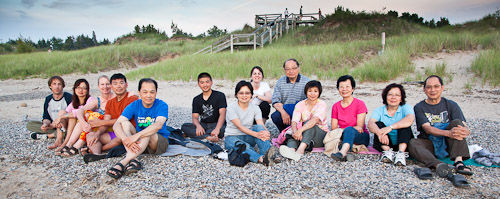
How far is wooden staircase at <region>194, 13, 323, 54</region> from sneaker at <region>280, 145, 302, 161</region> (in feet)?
54.5

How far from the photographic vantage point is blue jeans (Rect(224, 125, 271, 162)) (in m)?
3.58

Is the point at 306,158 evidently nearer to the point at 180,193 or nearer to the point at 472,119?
the point at 180,193

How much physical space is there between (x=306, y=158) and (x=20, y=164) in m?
3.55

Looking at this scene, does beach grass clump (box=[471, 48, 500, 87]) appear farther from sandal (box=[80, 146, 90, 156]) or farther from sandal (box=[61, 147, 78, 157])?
sandal (box=[61, 147, 78, 157])

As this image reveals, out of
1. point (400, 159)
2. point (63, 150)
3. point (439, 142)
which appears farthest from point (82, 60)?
point (439, 142)

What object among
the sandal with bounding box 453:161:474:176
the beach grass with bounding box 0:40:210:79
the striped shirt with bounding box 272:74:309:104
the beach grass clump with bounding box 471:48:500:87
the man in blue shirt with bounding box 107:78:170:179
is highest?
the beach grass with bounding box 0:40:210:79

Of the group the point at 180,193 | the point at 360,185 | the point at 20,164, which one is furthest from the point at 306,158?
the point at 20,164

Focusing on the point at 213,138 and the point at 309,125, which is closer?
the point at 309,125

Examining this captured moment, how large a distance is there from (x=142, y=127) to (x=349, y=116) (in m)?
2.67

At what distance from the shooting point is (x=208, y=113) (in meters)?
4.75

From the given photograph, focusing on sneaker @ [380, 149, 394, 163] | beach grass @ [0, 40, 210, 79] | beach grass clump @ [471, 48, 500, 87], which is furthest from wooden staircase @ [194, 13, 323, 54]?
sneaker @ [380, 149, 394, 163]

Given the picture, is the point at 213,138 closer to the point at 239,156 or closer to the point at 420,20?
the point at 239,156

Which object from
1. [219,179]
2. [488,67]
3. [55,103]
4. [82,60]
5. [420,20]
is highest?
[420,20]

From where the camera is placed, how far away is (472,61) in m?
10.0
